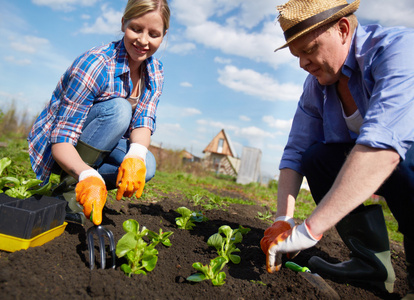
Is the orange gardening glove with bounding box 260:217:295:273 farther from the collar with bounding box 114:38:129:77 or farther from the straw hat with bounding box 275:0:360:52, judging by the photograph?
the collar with bounding box 114:38:129:77

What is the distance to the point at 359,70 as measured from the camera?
1.67 m

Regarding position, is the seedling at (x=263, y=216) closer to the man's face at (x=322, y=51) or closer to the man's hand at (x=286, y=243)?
the man's hand at (x=286, y=243)

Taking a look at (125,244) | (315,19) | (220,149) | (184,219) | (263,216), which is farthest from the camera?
(220,149)

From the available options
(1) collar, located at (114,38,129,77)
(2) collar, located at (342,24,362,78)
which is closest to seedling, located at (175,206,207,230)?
(1) collar, located at (114,38,129,77)

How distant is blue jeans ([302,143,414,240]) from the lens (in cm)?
159

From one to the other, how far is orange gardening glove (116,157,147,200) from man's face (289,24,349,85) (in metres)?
1.08

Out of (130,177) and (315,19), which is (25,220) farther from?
(315,19)

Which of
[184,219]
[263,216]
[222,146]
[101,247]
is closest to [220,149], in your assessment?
[222,146]

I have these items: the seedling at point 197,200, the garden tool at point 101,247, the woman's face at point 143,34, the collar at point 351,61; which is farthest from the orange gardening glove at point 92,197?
the seedling at point 197,200

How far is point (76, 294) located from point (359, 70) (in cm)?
165

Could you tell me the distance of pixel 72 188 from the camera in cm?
216

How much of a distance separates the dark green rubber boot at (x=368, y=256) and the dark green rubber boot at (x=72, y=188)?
148 centimetres

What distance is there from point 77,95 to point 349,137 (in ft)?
5.36

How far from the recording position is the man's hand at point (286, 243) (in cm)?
141
